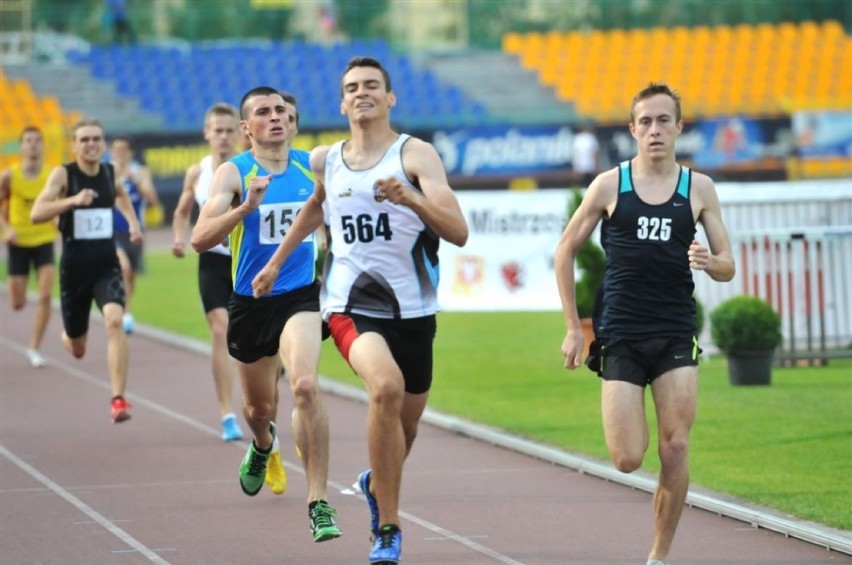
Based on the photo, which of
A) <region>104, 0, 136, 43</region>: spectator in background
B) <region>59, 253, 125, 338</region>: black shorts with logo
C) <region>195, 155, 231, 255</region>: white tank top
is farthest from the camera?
<region>104, 0, 136, 43</region>: spectator in background

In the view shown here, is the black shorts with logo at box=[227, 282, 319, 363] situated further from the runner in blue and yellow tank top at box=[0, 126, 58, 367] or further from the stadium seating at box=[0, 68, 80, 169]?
the stadium seating at box=[0, 68, 80, 169]

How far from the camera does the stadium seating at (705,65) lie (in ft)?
149

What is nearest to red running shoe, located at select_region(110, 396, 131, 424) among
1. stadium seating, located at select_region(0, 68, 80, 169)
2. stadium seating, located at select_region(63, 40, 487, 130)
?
stadium seating, located at select_region(0, 68, 80, 169)

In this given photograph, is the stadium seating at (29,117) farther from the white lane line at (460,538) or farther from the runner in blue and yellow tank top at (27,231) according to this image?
the white lane line at (460,538)

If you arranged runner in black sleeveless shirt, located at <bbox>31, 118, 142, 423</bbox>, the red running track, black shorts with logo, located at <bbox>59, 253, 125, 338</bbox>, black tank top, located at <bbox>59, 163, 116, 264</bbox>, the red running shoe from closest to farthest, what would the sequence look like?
the red running track
the red running shoe
runner in black sleeveless shirt, located at <bbox>31, 118, 142, 423</bbox>
black shorts with logo, located at <bbox>59, 253, 125, 338</bbox>
black tank top, located at <bbox>59, 163, 116, 264</bbox>

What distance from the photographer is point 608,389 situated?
276 inches

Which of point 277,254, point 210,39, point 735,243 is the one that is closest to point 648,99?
point 277,254

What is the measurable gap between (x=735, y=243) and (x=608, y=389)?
8905 millimetres

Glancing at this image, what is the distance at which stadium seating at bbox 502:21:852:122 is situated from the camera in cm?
4553

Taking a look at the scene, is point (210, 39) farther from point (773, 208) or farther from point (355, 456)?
point (355, 456)

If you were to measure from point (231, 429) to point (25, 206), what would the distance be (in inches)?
219

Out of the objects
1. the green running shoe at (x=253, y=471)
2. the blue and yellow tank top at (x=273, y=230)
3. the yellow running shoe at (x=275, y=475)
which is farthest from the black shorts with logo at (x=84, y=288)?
the blue and yellow tank top at (x=273, y=230)

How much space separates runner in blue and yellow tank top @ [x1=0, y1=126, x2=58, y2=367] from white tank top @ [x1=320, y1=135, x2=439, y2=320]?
942cm

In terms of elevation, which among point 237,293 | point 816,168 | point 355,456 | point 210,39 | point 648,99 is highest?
point 210,39
